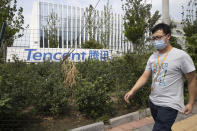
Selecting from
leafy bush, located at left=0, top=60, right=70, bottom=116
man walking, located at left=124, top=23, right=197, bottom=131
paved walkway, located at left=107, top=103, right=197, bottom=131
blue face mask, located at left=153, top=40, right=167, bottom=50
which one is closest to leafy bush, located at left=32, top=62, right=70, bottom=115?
leafy bush, located at left=0, top=60, right=70, bottom=116

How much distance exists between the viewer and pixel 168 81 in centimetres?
185

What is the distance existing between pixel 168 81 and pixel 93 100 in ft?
6.21

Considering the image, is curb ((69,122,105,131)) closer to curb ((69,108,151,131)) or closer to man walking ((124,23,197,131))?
curb ((69,108,151,131))

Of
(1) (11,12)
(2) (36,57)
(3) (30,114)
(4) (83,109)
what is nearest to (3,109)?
(3) (30,114)

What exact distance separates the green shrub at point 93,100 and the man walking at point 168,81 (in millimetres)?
1597

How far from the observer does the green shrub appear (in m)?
3.37

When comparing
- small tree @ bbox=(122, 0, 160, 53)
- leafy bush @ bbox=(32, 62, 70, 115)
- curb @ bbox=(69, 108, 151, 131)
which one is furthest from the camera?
small tree @ bbox=(122, 0, 160, 53)

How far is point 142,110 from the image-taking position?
393cm

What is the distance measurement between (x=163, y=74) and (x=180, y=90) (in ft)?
0.86

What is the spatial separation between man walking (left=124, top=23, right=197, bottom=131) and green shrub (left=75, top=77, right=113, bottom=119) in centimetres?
160

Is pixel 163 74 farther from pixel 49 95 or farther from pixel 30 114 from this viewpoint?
pixel 30 114

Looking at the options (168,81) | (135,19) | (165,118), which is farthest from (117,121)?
(135,19)

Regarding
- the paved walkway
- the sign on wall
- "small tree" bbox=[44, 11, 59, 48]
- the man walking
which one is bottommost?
the paved walkway

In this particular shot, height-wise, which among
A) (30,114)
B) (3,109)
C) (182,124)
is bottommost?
(182,124)
